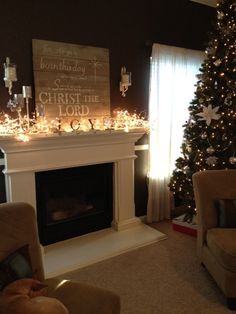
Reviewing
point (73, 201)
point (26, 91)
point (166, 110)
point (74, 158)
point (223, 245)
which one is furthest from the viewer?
point (166, 110)

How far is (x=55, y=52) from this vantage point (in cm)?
307

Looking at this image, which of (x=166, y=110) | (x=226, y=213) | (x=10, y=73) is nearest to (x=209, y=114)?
(x=166, y=110)

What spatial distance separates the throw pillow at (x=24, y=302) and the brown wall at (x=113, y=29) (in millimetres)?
1889

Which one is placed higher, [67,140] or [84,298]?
[67,140]

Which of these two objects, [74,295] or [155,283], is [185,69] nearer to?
[155,283]

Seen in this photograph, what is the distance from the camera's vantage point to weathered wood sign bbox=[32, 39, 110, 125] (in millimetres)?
3012

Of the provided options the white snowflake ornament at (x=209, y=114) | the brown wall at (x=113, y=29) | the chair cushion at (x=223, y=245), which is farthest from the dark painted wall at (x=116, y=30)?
the chair cushion at (x=223, y=245)

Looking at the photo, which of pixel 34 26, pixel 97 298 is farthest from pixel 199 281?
pixel 34 26

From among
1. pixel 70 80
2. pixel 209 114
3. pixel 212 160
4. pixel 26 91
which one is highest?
pixel 70 80

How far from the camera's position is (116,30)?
3494mm

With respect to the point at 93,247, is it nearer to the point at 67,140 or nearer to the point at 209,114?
the point at 67,140

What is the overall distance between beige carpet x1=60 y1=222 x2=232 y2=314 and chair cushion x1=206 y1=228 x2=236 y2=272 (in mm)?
350

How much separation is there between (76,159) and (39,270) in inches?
62.0

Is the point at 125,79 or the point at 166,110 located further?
the point at 166,110
